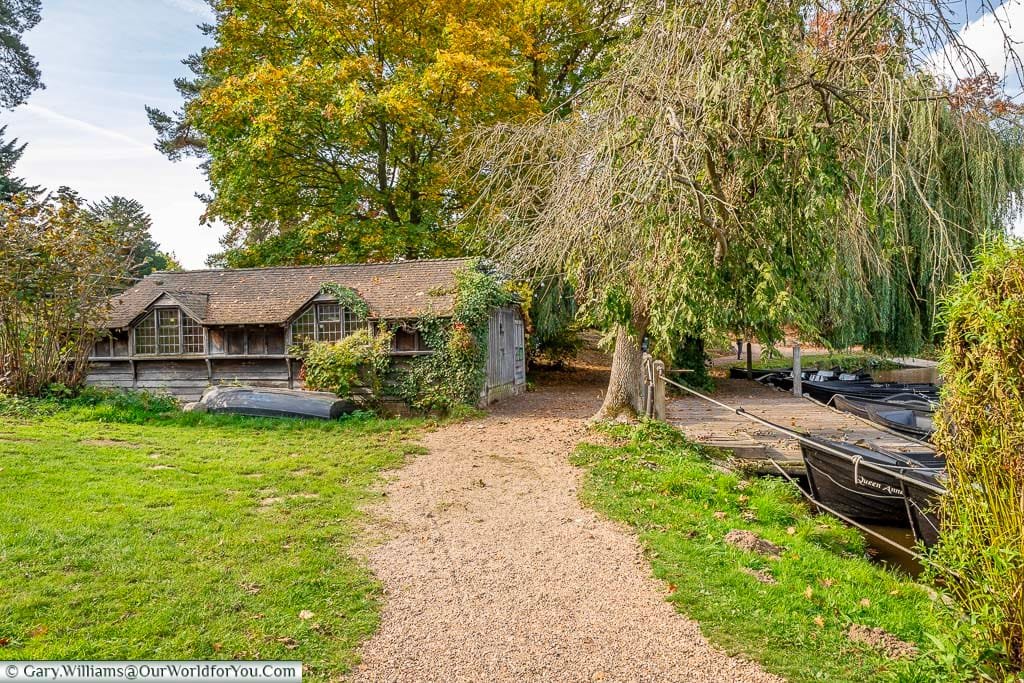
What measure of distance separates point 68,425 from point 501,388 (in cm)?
960

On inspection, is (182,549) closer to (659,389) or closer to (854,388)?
(659,389)

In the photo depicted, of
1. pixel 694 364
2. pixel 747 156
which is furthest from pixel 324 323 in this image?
pixel 694 364

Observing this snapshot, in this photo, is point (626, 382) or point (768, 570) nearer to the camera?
point (768, 570)

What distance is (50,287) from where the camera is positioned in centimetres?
1277

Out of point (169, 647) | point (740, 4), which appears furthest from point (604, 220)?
point (169, 647)

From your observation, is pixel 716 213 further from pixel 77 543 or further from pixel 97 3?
pixel 97 3

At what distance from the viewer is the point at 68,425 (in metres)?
10.6

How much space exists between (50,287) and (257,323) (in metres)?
4.22

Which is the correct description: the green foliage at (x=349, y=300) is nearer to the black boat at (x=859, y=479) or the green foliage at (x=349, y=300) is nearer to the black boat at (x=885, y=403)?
the black boat at (x=859, y=479)

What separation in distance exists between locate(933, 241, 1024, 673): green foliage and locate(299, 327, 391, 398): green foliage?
1147cm

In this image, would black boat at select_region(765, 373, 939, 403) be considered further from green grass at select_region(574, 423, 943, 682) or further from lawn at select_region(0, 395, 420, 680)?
lawn at select_region(0, 395, 420, 680)

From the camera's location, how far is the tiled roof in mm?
14227

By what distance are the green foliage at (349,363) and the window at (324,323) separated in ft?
2.26

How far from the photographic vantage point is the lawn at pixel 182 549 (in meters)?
3.81
